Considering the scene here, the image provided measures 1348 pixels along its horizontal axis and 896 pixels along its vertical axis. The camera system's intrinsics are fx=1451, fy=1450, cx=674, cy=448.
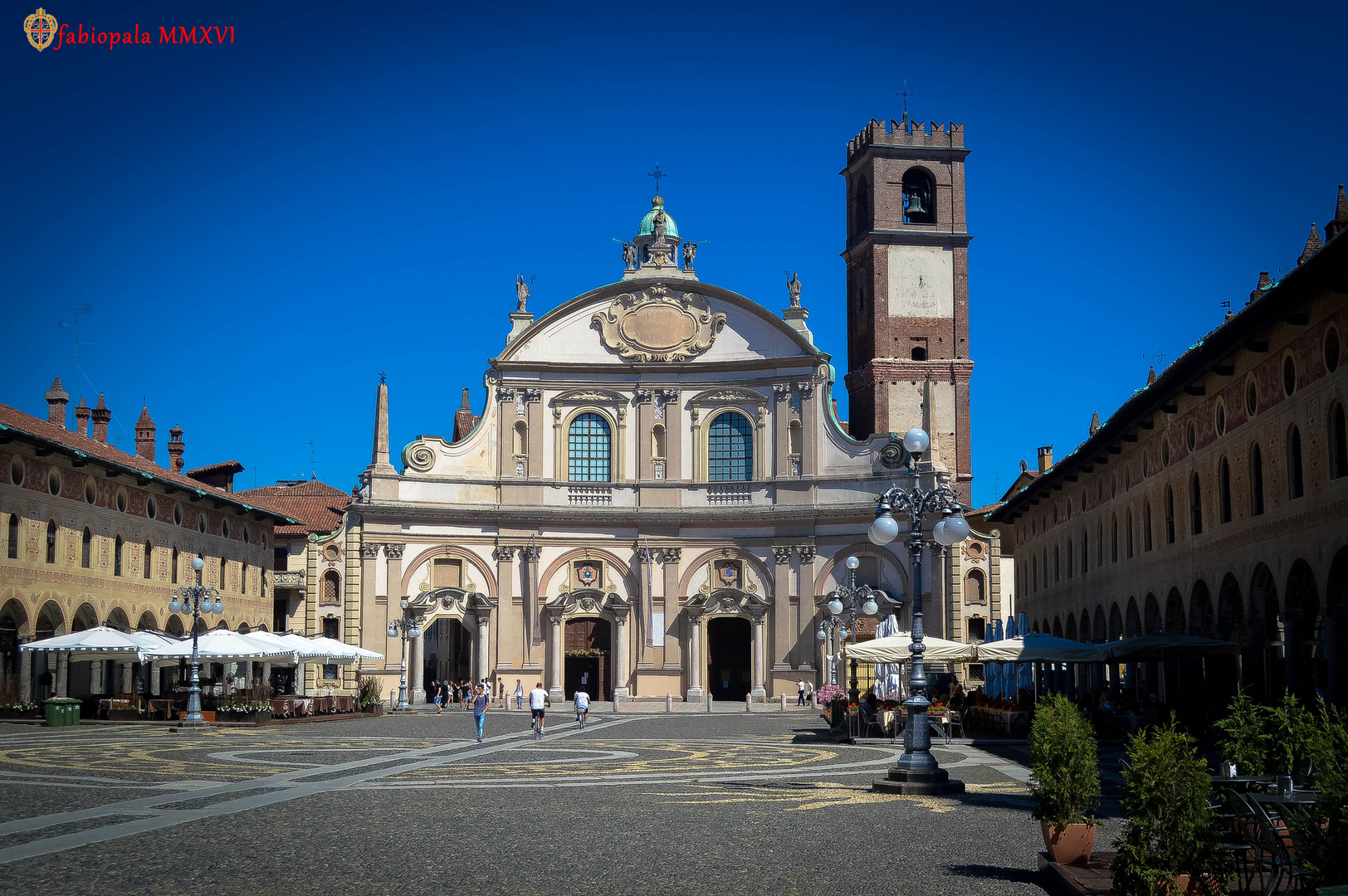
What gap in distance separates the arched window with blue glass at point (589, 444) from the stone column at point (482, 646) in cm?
705

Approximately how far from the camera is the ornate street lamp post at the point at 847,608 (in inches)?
1725

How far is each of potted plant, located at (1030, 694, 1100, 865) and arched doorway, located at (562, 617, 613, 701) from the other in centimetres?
4736

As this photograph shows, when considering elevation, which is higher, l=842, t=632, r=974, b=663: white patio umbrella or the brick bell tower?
the brick bell tower

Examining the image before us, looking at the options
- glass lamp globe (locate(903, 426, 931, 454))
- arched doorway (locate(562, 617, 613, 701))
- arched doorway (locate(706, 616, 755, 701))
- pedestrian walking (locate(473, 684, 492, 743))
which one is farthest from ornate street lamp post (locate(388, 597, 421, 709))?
glass lamp globe (locate(903, 426, 931, 454))

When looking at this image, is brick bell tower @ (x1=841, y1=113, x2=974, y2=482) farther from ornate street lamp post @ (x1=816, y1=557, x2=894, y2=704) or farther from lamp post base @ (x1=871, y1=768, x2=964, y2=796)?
lamp post base @ (x1=871, y1=768, x2=964, y2=796)

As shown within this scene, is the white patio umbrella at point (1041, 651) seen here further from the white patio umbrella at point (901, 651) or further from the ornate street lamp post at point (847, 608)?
the ornate street lamp post at point (847, 608)

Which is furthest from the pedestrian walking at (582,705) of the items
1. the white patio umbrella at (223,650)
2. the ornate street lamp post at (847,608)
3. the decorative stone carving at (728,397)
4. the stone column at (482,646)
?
the decorative stone carving at (728,397)

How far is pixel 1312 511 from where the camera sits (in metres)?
24.0

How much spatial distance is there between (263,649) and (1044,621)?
90.7 ft

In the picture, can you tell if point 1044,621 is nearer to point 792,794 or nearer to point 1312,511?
point 1312,511

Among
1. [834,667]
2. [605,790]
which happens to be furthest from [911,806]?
[834,667]

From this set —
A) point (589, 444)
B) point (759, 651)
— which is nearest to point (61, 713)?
point (589, 444)

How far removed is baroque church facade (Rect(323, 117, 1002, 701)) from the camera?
58344mm

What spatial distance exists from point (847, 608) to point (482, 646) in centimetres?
1489
